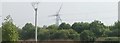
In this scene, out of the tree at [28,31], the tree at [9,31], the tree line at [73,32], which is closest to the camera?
the tree at [9,31]

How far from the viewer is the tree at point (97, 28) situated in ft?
35.8

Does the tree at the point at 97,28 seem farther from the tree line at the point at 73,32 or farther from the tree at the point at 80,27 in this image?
the tree at the point at 80,27

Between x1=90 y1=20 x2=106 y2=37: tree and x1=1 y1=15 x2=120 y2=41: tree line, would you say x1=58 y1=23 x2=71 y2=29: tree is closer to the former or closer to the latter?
x1=1 y1=15 x2=120 y2=41: tree line

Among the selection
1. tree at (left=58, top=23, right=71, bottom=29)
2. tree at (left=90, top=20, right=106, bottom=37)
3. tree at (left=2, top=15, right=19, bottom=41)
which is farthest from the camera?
tree at (left=58, top=23, right=71, bottom=29)

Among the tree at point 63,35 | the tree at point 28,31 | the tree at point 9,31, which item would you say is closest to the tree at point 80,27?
the tree at point 63,35

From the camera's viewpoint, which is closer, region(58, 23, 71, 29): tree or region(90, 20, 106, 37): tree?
region(90, 20, 106, 37): tree

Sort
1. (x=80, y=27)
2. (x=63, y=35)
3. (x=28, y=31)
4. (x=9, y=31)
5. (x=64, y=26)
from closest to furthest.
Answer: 1. (x=9, y=31)
2. (x=63, y=35)
3. (x=28, y=31)
4. (x=80, y=27)
5. (x=64, y=26)

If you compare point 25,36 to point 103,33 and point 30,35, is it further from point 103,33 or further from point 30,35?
point 103,33

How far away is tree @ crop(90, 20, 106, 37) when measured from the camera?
1092cm

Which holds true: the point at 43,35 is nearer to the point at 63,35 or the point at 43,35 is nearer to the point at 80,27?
the point at 63,35

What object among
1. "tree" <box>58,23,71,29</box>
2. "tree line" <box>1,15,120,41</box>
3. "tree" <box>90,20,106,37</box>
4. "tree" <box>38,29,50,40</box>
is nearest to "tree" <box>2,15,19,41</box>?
"tree line" <box>1,15,120,41</box>

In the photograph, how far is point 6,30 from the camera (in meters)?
7.64

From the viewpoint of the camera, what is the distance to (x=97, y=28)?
11.1 metres

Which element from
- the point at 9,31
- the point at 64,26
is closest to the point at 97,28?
the point at 64,26
